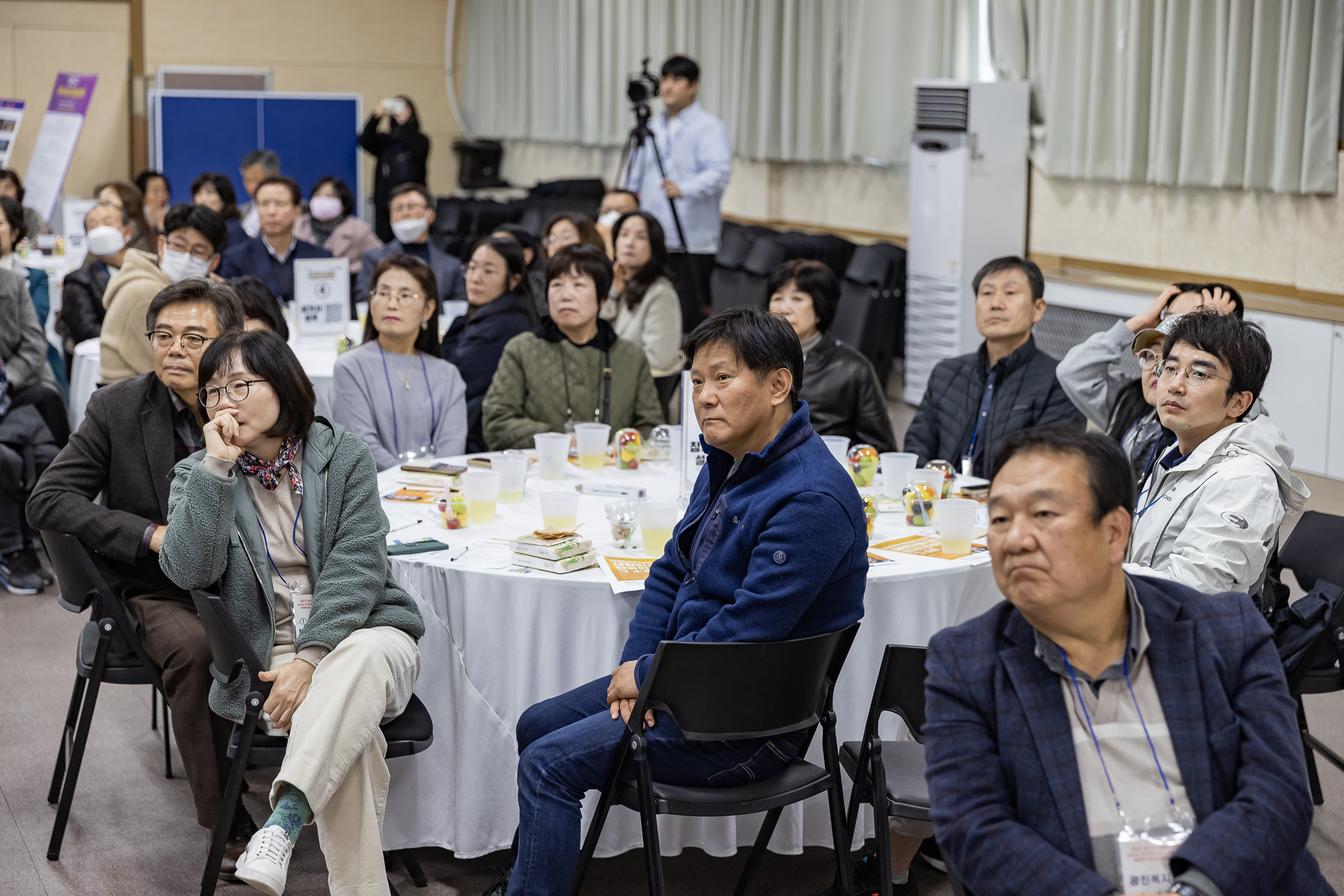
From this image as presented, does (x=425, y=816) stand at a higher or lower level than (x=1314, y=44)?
lower

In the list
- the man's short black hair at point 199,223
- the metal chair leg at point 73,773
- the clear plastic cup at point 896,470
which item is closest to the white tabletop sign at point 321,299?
the man's short black hair at point 199,223

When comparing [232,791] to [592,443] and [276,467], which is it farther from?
[592,443]

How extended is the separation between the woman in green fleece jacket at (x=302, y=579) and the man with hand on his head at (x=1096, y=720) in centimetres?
122

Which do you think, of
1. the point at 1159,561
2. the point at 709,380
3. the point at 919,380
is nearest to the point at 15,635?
the point at 709,380

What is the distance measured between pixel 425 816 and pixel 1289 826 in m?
1.83

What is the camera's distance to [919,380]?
816 centimetres

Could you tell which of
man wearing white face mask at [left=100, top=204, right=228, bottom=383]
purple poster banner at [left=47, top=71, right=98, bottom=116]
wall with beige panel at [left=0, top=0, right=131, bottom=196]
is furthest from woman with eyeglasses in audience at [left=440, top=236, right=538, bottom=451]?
wall with beige panel at [left=0, top=0, right=131, bottom=196]

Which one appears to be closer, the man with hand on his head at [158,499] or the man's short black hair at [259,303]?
the man with hand on his head at [158,499]

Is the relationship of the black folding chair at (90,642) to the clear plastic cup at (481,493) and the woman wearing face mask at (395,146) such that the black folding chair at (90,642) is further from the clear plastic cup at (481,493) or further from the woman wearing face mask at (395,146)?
the woman wearing face mask at (395,146)

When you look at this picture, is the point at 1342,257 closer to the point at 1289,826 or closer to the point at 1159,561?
the point at 1159,561

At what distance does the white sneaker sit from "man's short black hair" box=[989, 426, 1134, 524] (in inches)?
55.9

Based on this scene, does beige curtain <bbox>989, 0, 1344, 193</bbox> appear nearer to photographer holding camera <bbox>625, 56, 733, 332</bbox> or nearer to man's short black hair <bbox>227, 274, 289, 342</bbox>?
photographer holding camera <bbox>625, 56, 733, 332</bbox>

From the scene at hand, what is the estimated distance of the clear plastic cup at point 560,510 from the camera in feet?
9.77

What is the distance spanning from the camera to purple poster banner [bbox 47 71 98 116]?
12383 millimetres
